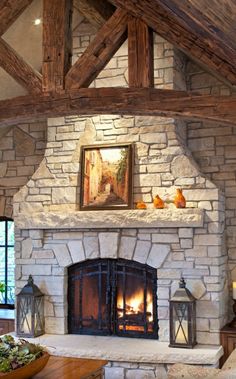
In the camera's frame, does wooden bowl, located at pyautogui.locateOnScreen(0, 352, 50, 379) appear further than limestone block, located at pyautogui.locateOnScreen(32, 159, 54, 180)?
No

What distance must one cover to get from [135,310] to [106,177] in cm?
169

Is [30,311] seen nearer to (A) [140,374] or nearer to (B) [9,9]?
(A) [140,374]

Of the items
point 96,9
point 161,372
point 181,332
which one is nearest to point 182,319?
point 181,332

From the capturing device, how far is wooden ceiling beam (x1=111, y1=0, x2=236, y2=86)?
4680mm

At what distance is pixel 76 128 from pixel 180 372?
157 inches

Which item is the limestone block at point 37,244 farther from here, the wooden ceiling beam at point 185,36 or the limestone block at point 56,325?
the wooden ceiling beam at point 185,36

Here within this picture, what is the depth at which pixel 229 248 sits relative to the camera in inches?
273

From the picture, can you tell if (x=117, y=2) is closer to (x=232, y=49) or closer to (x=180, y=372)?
(x=232, y=49)

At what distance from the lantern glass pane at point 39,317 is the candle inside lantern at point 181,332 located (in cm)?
178

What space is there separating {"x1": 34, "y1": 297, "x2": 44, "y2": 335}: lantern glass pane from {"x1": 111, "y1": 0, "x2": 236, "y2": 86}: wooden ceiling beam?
3.70 meters

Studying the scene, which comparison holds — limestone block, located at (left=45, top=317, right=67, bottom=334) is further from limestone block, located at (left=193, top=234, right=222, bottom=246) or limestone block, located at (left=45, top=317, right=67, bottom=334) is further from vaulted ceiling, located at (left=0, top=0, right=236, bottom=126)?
vaulted ceiling, located at (left=0, top=0, right=236, bottom=126)

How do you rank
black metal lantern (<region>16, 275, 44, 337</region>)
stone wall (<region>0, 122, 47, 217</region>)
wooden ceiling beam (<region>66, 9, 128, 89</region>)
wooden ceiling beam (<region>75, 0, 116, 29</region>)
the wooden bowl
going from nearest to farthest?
the wooden bowl → wooden ceiling beam (<region>66, 9, 128, 89</region>) → wooden ceiling beam (<region>75, 0, 116, 29</region>) → black metal lantern (<region>16, 275, 44, 337</region>) → stone wall (<region>0, 122, 47, 217</region>)

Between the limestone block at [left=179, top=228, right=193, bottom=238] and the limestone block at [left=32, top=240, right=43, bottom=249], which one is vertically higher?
the limestone block at [left=179, top=228, right=193, bottom=238]

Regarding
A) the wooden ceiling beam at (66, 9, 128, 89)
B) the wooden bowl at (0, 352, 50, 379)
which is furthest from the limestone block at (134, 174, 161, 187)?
the wooden bowl at (0, 352, 50, 379)
